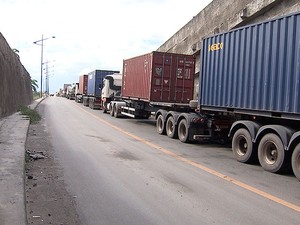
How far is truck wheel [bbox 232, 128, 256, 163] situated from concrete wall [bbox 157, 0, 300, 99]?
6918mm

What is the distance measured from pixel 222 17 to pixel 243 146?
517 inches

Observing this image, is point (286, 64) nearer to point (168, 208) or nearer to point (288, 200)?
point (288, 200)

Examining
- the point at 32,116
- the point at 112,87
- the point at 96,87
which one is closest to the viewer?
the point at 32,116

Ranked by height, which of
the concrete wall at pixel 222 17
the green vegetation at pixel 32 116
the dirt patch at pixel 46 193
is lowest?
the dirt patch at pixel 46 193

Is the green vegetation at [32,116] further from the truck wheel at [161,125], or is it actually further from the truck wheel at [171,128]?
the truck wheel at [171,128]

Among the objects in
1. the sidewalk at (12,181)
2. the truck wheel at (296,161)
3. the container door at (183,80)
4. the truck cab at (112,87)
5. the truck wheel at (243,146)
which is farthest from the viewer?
the truck cab at (112,87)

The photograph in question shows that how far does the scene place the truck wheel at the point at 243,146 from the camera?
9515mm

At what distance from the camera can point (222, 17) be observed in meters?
21.7

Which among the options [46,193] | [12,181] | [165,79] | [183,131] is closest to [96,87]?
[165,79]

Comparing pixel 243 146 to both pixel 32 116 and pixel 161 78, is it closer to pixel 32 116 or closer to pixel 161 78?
pixel 161 78

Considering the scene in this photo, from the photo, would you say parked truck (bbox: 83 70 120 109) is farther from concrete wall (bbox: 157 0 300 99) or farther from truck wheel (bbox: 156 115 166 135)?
truck wheel (bbox: 156 115 166 135)

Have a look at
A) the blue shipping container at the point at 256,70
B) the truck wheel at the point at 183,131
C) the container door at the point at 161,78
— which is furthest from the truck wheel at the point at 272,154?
the container door at the point at 161,78

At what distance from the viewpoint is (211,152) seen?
11.3 m

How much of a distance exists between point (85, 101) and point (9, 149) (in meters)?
29.4
